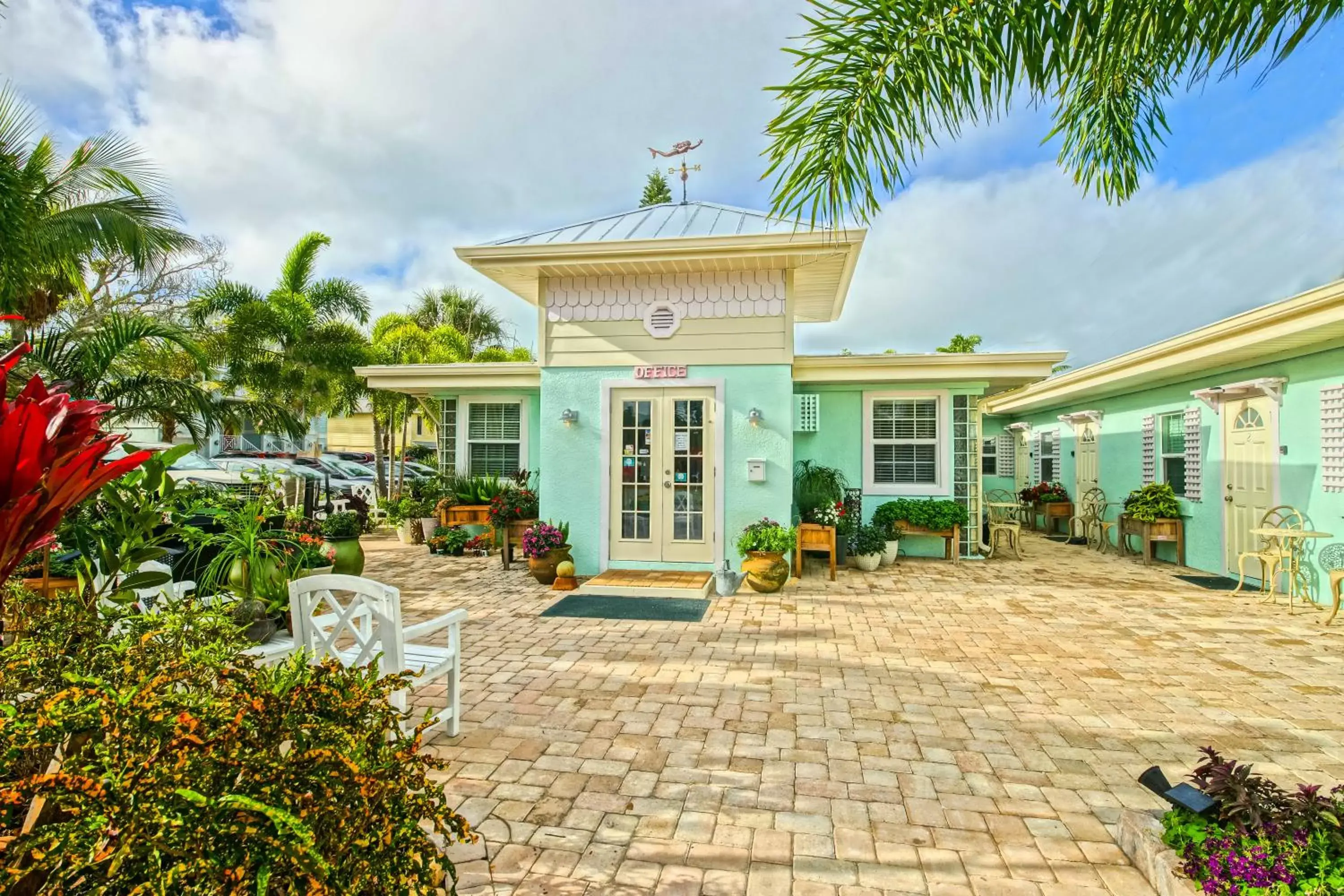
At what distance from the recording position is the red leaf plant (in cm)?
133

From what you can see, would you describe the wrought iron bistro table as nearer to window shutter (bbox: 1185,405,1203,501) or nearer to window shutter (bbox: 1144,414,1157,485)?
window shutter (bbox: 1185,405,1203,501)

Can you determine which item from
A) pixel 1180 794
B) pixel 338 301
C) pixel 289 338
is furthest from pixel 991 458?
pixel 289 338

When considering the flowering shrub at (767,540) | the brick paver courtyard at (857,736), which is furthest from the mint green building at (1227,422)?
the flowering shrub at (767,540)

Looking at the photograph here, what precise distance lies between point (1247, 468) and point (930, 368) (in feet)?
13.7

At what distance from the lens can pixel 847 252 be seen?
7559 millimetres

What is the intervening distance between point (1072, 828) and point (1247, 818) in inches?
30.1

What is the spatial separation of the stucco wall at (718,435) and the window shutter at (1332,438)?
572 cm

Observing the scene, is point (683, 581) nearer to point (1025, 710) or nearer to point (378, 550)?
point (1025, 710)

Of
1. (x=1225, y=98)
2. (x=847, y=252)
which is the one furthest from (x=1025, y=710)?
(x=847, y=252)

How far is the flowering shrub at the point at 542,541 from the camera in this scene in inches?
312

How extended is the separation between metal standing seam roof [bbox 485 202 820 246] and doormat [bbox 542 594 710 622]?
410 centimetres

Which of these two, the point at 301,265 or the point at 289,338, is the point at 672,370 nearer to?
the point at 289,338

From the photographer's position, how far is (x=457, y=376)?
10.2 m

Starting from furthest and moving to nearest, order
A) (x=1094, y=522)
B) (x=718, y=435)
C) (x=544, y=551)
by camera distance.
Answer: (x=1094, y=522) → (x=718, y=435) → (x=544, y=551)
